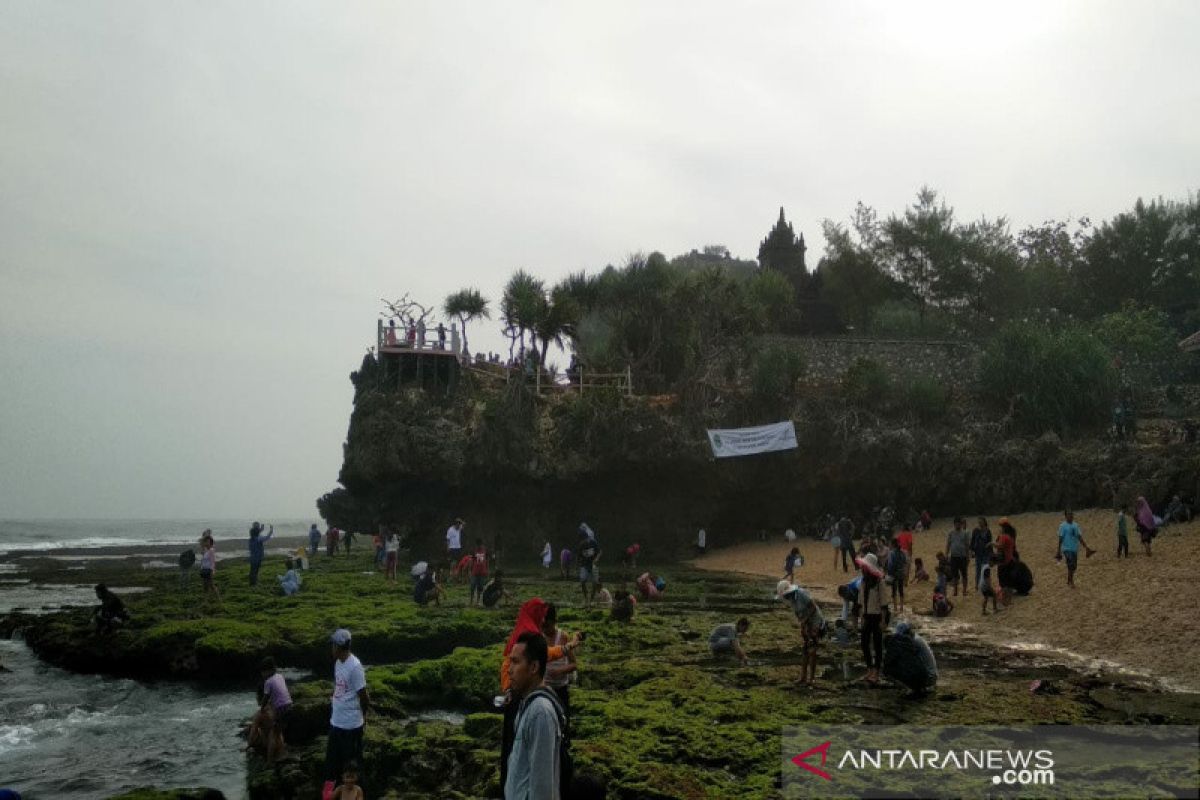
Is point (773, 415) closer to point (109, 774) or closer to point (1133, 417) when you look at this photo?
point (1133, 417)

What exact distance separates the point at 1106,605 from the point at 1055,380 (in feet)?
66.9

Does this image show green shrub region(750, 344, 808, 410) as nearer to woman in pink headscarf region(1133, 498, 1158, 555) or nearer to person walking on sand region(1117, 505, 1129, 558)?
person walking on sand region(1117, 505, 1129, 558)

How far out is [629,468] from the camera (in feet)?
124

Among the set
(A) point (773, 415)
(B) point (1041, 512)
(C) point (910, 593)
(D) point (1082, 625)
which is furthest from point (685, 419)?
(D) point (1082, 625)

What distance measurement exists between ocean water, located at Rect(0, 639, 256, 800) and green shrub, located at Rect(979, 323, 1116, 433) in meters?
32.6

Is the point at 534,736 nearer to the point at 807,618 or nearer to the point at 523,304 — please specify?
the point at 807,618

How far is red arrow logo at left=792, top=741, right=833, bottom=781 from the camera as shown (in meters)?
8.07

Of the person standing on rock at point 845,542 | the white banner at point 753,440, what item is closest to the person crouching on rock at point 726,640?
the person standing on rock at point 845,542

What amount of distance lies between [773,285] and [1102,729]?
3743 cm

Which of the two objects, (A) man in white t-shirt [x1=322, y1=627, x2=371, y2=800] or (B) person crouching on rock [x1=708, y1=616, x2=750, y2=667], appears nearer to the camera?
(A) man in white t-shirt [x1=322, y1=627, x2=371, y2=800]

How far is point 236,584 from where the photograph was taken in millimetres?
26609

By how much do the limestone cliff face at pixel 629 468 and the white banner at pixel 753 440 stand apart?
0.93 m

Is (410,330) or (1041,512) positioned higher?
(410,330)

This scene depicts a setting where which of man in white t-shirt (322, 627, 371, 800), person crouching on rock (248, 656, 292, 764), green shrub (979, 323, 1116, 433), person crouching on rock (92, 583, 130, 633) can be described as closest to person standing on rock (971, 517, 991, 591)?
man in white t-shirt (322, 627, 371, 800)
